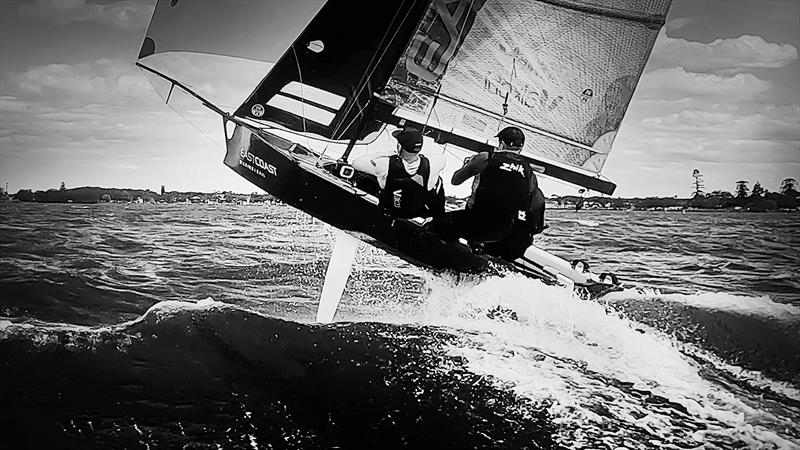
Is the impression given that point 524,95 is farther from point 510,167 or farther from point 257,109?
point 257,109

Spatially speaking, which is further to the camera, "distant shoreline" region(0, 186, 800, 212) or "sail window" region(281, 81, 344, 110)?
"distant shoreline" region(0, 186, 800, 212)

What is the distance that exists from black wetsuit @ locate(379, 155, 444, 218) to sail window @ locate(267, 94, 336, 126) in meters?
0.50

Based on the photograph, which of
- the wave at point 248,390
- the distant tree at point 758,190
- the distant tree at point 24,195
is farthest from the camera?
the distant tree at point 758,190

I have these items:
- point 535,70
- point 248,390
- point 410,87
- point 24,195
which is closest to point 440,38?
point 410,87

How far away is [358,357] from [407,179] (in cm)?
57

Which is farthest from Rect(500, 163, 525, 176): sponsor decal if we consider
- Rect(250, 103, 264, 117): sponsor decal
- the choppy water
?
Rect(250, 103, 264, 117): sponsor decal

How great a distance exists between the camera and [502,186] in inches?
79.7

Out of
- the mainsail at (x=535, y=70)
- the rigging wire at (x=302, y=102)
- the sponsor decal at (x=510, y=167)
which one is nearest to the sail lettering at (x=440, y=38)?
the mainsail at (x=535, y=70)

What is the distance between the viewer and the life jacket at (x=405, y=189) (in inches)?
81.2

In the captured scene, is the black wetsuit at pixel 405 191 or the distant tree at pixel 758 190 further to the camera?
the distant tree at pixel 758 190

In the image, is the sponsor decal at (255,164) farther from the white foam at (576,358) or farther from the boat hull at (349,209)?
the white foam at (576,358)

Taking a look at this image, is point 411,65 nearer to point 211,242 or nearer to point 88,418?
point 88,418

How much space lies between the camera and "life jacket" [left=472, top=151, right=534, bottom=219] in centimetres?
203

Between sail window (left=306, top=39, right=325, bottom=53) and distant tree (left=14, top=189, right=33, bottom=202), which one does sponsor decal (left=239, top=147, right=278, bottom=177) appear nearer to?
sail window (left=306, top=39, right=325, bottom=53)
